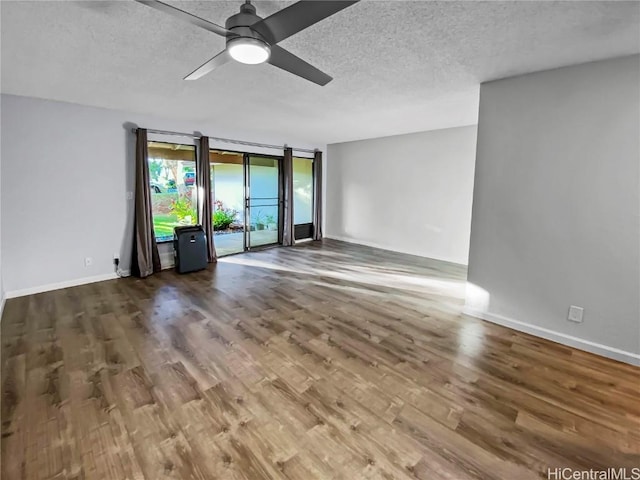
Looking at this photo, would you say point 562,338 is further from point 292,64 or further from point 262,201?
point 262,201

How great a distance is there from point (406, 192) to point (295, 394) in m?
5.28

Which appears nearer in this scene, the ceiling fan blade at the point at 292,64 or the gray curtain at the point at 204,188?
the ceiling fan blade at the point at 292,64

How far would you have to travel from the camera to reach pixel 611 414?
6.52ft

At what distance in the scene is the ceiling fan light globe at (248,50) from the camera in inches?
67.7

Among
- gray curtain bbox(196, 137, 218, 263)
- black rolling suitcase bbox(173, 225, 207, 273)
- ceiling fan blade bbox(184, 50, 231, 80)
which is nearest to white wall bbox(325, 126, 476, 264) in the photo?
gray curtain bbox(196, 137, 218, 263)

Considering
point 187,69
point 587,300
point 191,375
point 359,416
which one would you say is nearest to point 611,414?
point 587,300

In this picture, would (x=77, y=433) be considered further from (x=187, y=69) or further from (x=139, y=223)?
(x=139, y=223)

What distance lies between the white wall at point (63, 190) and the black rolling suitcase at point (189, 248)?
702mm

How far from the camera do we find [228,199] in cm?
728

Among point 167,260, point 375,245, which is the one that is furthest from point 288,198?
point 167,260

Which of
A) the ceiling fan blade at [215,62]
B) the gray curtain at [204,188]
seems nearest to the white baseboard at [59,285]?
the gray curtain at [204,188]

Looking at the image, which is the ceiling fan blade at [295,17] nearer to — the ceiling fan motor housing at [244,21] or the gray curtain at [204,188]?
the ceiling fan motor housing at [244,21]

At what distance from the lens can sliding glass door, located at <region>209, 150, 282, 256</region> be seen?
6449 millimetres

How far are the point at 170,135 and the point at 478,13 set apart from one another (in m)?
4.71
